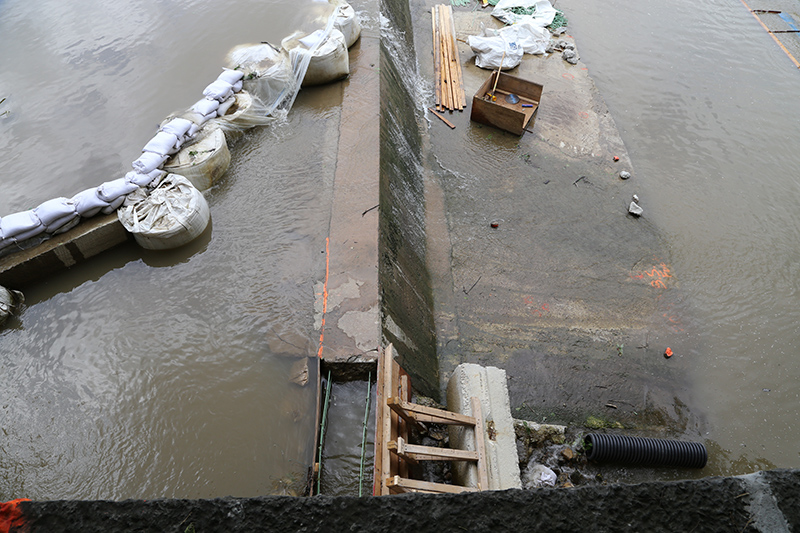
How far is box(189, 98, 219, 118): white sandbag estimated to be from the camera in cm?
586

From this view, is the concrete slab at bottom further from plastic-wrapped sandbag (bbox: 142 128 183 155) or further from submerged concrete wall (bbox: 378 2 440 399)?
plastic-wrapped sandbag (bbox: 142 128 183 155)

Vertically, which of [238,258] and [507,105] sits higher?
[238,258]

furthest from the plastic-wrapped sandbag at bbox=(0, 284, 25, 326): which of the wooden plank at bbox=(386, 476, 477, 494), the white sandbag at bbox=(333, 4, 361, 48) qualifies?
the white sandbag at bbox=(333, 4, 361, 48)

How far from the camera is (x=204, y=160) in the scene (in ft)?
17.7

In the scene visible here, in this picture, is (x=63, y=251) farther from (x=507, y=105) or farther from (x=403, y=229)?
(x=507, y=105)

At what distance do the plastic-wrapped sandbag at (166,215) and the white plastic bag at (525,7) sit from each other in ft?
28.0

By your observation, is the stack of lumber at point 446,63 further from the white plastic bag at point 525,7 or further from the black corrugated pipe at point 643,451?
the black corrugated pipe at point 643,451

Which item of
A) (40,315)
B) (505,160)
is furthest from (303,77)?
(40,315)

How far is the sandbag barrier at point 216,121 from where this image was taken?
473 centimetres

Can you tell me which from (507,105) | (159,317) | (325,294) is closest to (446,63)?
(507,105)

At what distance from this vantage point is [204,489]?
352 cm

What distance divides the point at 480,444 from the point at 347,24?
6.35 meters

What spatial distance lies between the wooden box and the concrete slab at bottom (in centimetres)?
513

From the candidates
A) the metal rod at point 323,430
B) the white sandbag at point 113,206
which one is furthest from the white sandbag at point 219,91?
the metal rod at point 323,430
